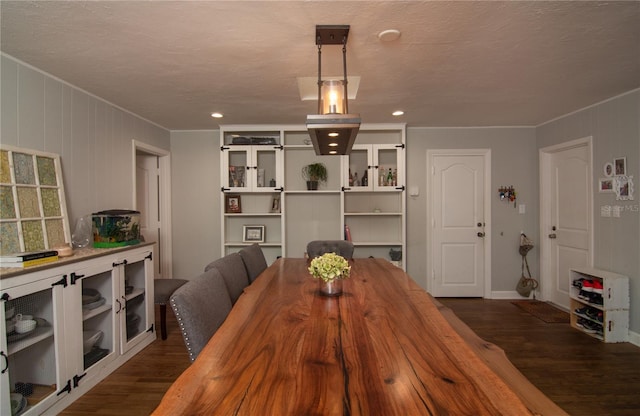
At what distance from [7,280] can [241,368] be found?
1.58 metres

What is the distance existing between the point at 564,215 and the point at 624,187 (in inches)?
35.9

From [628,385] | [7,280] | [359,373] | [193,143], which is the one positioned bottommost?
[628,385]

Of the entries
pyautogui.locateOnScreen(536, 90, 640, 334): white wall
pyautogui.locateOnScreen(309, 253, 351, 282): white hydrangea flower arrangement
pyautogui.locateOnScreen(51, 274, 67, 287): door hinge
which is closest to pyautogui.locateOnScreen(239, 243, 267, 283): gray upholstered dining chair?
pyautogui.locateOnScreen(309, 253, 351, 282): white hydrangea flower arrangement

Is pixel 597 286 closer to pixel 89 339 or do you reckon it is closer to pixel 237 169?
pixel 237 169

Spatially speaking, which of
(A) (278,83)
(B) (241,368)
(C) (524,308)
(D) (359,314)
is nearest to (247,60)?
(A) (278,83)

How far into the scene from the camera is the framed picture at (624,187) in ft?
9.70

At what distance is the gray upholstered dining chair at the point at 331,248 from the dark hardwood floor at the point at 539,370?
1.44m

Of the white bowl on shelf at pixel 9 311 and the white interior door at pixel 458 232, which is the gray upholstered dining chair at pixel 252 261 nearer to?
the white bowl on shelf at pixel 9 311

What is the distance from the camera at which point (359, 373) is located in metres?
0.95

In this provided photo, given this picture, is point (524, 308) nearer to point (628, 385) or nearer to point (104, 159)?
point (628, 385)

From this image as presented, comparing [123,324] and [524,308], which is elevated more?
[123,324]

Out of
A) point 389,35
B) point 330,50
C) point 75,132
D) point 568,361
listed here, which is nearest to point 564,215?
point 568,361

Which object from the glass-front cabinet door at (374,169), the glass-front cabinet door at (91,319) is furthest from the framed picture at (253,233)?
the glass-front cabinet door at (91,319)

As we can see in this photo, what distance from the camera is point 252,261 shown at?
8.26ft
